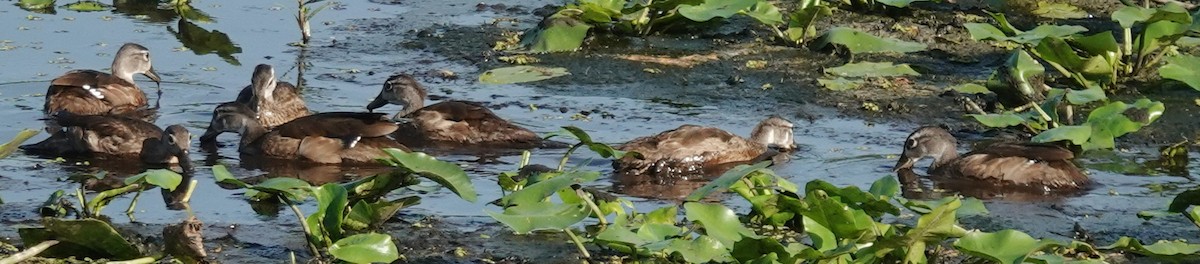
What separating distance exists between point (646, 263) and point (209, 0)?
9.75 meters

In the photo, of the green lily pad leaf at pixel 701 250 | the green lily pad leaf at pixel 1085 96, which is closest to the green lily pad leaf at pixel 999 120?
the green lily pad leaf at pixel 1085 96

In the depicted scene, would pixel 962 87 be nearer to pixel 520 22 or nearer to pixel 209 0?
pixel 520 22

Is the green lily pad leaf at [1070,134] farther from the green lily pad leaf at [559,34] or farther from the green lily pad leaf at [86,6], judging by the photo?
the green lily pad leaf at [86,6]

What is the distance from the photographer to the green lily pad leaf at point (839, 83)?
1245cm

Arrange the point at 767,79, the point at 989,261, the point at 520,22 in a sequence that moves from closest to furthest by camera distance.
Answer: the point at 989,261, the point at 767,79, the point at 520,22

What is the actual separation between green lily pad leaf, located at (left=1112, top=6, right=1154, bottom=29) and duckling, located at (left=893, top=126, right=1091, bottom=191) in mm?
1421

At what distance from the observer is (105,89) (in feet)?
40.6

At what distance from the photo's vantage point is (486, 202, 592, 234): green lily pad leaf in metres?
7.20

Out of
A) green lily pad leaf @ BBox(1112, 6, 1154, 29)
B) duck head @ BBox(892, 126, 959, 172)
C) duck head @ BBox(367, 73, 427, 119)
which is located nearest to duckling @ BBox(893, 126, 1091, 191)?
duck head @ BBox(892, 126, 959, 172)

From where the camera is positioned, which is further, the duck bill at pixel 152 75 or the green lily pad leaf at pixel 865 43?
the duck bill at pixel 152 75

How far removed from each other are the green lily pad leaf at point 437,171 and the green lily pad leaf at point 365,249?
346 millimetres

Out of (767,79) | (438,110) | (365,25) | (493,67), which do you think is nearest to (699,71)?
(767,79)

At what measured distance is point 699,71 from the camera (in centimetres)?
1308

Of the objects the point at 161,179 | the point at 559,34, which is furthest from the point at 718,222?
the point at 559,34
